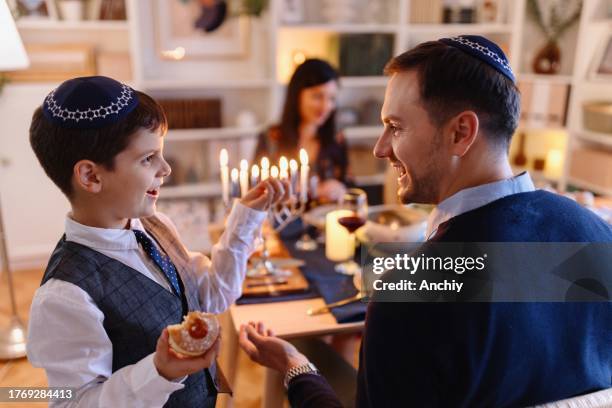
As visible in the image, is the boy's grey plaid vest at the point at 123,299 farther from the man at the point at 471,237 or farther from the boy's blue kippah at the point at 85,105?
the man at the point at 471,237

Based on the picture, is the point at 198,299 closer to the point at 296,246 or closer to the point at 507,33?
the point at 296,246

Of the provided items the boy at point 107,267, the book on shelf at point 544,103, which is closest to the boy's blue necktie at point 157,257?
the boy at point 107,267

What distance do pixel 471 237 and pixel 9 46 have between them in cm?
196

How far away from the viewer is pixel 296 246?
1.87 meters

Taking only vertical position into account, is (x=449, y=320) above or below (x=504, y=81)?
below

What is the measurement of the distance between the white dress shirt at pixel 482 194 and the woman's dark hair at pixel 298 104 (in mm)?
1767

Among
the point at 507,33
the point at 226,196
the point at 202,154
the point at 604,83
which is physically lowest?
the point at 202,154

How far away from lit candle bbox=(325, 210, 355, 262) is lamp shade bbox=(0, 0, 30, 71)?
1.40 metres

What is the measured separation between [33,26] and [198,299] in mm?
2608

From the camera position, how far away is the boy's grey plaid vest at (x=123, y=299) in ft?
3.16

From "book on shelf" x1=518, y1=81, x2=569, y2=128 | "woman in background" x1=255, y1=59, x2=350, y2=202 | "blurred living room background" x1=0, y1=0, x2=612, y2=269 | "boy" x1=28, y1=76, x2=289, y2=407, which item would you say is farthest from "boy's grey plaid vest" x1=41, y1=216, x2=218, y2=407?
"book on shelf" x1=518, y1=81, x2=569, y2=128

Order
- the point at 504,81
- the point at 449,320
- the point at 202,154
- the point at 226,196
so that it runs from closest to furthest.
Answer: the point at 449,320
the point at 504,81
the point at 226,196
the point at 202,154

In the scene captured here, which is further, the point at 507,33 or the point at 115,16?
the point at 507,33

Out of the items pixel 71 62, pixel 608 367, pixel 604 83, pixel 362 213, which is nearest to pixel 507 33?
pixel 604 83
